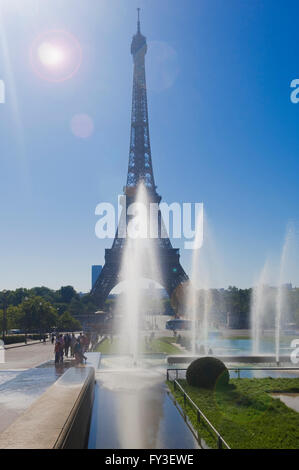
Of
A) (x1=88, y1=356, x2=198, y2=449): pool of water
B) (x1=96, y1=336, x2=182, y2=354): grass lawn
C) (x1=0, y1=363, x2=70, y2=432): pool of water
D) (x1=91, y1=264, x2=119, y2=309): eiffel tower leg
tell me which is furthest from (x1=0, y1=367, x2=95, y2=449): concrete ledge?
(x1=91, y1=264, x2=119, y2=309): eiffel tower leg

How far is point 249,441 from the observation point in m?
8.40

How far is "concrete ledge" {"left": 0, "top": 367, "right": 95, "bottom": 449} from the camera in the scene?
5.62m

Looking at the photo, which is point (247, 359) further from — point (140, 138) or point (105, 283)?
point (140, 138)

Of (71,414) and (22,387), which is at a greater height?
(71,414)

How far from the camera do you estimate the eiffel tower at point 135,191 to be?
75.4 metres

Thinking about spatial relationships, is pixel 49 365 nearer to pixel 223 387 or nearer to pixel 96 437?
pixel 223 387

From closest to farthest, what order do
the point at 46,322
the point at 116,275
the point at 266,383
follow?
the point at 266,383 < the point at 46,322 < the point at 116,275

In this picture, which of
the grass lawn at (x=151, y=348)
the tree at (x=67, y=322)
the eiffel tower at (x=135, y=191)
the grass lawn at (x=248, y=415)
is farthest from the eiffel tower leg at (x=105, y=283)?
the grass lawn at (x=248, y=415)

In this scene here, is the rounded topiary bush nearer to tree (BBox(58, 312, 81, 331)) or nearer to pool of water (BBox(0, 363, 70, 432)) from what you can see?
pool of water (BBox(0, 363, 70, 432))

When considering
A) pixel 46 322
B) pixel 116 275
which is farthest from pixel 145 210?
pixel 46 322

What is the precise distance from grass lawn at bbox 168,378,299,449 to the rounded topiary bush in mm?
345

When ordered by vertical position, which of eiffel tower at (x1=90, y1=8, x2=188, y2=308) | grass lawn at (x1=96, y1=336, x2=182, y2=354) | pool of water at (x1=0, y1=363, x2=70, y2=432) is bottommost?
grass lawn at (x1=96, y1=336, x2=182, y2=354)

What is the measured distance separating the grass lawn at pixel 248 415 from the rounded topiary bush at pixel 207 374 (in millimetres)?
345
